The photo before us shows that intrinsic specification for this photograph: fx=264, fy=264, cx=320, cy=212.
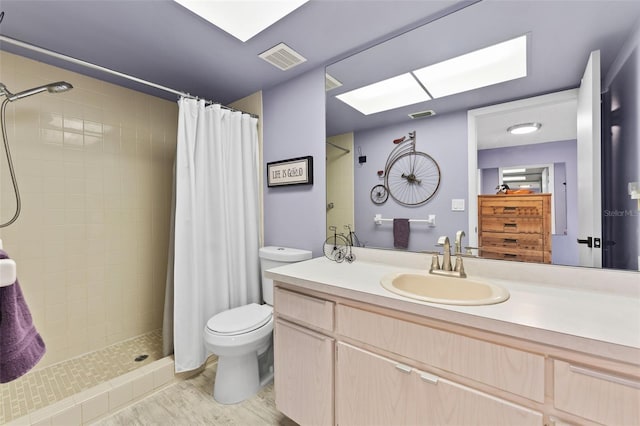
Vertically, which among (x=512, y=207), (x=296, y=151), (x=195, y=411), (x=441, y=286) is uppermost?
(x=296, y=151)

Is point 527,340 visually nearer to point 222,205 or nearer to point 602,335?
point 602,335

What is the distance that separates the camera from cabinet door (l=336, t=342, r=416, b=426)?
981 millimetres

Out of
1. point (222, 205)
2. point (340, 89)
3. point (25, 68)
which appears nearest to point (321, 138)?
point (340, 89)

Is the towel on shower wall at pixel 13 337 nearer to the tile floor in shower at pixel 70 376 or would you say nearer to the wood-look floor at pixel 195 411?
the wood-look floor at pixel 195 411

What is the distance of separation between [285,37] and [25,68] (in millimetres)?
1812

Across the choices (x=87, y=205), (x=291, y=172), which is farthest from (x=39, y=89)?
(x=291, y=172)

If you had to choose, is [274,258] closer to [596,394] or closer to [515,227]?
[515,227]

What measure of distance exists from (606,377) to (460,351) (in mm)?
333

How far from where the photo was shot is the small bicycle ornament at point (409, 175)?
152cm

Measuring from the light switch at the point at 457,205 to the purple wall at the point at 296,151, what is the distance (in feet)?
2.80

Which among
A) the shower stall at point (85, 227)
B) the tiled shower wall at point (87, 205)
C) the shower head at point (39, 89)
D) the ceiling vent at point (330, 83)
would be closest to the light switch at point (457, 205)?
the ceiling vent at point (330, 83)

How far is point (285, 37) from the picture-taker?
5.19 ft

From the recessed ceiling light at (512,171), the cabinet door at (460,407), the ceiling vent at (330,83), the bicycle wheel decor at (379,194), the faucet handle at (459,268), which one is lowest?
the cabinet door at (460,407)

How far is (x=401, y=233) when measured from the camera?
1.59 meters
